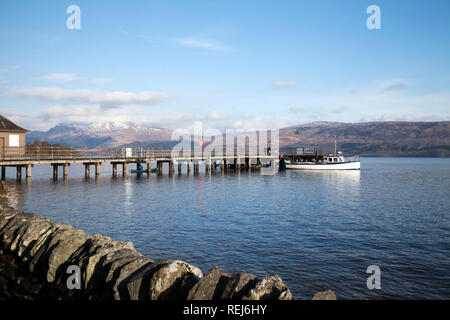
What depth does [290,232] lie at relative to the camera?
66.4 ft

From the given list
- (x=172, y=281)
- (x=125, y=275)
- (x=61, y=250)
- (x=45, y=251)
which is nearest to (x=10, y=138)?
(x=45, y=251)

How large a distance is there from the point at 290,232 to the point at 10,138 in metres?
41.8

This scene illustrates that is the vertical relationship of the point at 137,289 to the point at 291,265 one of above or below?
above

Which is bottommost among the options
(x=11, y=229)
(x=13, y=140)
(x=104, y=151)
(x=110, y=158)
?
(x=11, y=229)

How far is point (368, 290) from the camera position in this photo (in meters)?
12.0

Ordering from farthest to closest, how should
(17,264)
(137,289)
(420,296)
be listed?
1. (17,264)
2. (420,296)
3. (137,289)

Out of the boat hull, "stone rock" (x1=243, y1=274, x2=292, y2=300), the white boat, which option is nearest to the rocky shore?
"stone rock" (x1=243, y1=274, x2=292, y2=300)

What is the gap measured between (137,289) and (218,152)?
67377mm

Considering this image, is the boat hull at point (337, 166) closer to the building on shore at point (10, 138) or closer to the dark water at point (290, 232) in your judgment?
the dark water at point (290, 232)

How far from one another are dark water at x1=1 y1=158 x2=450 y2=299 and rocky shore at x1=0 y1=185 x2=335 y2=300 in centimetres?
422

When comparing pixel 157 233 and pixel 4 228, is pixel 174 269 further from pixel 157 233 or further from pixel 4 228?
pixel 157 233

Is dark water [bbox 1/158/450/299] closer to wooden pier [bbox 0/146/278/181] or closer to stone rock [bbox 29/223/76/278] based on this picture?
stone rock [bbox 29/223/76/278]

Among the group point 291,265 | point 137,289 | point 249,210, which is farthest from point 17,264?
point 249,210

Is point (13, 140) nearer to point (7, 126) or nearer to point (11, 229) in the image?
point (7, 126)
